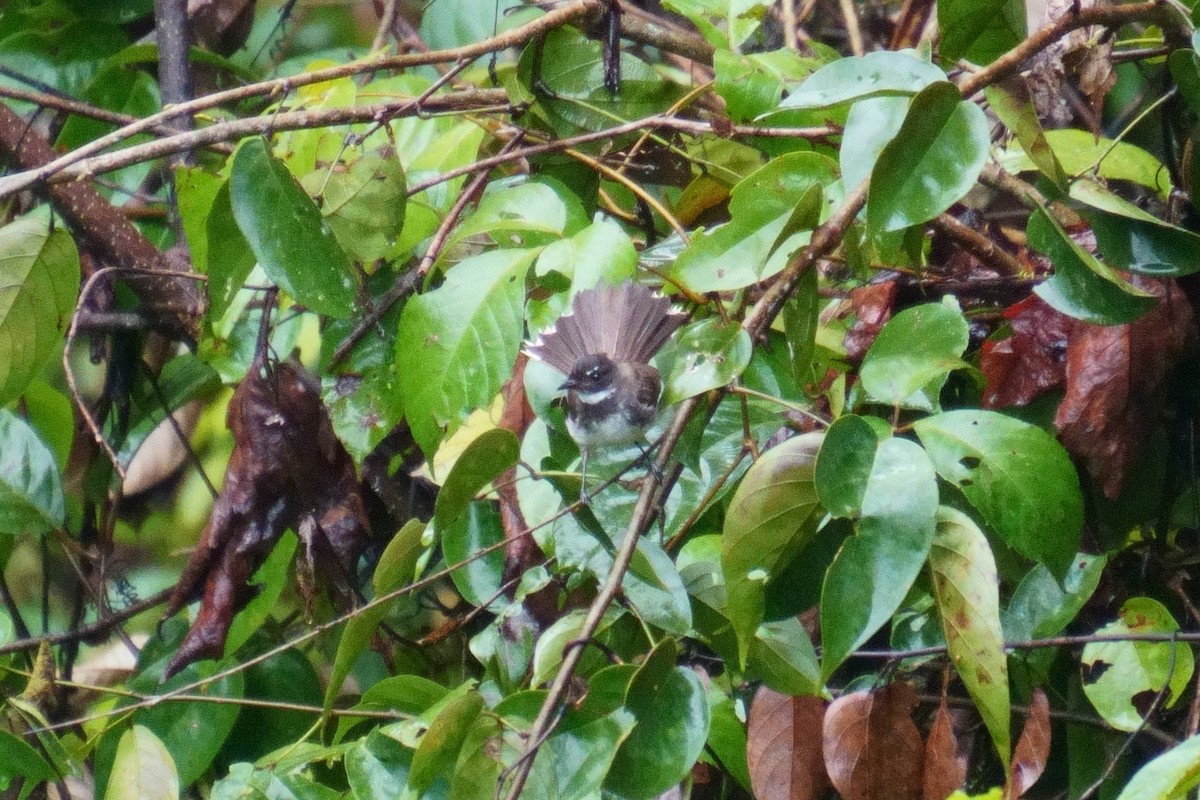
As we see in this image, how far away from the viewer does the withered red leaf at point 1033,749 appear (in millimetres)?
1320

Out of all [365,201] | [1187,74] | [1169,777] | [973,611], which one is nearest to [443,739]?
[973,611]

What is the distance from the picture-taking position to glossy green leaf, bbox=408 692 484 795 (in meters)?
1.07

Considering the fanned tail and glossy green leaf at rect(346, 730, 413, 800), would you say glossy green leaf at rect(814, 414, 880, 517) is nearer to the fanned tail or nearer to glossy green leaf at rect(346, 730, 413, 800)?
the fanned tail

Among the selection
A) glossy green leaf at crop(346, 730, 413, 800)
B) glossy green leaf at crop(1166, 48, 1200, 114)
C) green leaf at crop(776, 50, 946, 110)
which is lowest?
glossy green leaf at crop(346, 730, 413, 800)

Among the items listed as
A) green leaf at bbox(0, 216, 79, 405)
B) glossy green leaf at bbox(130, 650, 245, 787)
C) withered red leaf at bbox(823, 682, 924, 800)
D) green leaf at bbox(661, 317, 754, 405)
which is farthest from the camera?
glossy green leaf at bbox(130, 650, 245, 787)

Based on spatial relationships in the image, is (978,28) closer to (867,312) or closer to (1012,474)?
(867,312)

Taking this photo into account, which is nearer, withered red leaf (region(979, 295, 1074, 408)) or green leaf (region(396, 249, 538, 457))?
green leaf (region(396, 249, 538, 457))

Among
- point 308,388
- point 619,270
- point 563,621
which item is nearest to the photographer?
point 563,621

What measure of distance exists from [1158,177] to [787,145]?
0.49 metres

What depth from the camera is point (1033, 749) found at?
133cm

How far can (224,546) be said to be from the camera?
168 centimetres

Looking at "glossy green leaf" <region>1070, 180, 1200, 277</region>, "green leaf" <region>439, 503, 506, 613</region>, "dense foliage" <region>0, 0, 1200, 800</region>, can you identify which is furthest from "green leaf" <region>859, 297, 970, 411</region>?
"green leaf" <region>439, 503, 506, 613</region>

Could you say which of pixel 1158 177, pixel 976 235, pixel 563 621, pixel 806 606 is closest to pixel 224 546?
pixel 563 621

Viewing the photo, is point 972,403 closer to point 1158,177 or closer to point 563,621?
point 1158,177
